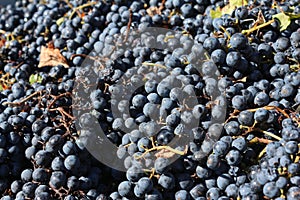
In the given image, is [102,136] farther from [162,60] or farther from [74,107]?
[162,60]

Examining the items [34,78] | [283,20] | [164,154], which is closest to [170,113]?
[164,154]

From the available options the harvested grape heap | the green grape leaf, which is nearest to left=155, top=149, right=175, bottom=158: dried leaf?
the harvested grape heap

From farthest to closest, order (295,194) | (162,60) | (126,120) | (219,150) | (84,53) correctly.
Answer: (84,53), (162,60), (126,120), (219,150), (295,194)

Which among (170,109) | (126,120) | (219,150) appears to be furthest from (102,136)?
(219,150)

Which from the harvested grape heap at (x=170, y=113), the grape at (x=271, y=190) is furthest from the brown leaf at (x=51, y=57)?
the grape at (x=271, y=190)

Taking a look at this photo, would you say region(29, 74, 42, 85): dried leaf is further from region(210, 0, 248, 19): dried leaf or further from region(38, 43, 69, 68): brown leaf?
region(210, 0, 248, 19): dried leaf

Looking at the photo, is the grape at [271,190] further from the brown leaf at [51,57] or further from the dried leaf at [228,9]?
the brown leaf at [51,57]

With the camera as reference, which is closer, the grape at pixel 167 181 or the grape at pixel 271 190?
the grape at pixel 271 190
